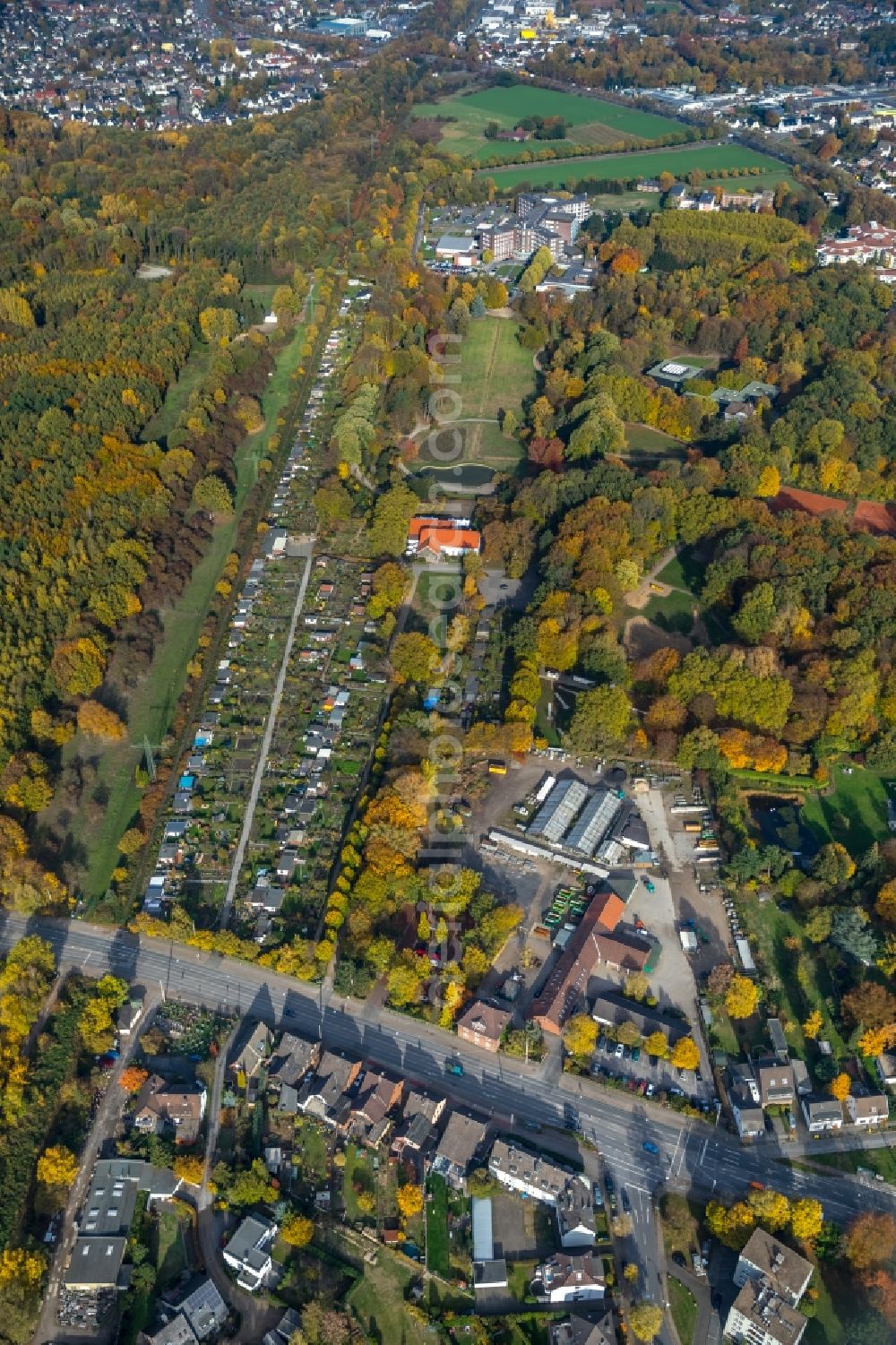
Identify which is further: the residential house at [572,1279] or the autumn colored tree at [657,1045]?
the autumn colored tree at [657,1045]

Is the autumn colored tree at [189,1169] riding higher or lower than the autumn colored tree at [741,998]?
lower

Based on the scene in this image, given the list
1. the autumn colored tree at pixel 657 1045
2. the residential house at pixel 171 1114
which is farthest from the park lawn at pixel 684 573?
the residential house at pixel 171 1114

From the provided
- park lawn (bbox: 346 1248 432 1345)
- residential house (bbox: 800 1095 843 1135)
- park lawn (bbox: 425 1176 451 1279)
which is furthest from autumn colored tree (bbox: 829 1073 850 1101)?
park lawn (bbox: 346 1248 432 1345)

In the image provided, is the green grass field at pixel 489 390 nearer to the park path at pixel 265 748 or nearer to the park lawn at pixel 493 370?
the park lawn at pixel 493 370

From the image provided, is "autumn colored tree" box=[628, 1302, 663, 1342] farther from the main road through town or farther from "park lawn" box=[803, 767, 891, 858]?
"park lawn" box=[803, 767, 891, 858]

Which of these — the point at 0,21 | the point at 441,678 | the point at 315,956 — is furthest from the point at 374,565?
the point at 0,21

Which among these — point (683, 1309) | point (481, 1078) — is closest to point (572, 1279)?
point (683, 1309)

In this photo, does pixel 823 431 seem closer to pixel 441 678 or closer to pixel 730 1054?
pixel 441 678

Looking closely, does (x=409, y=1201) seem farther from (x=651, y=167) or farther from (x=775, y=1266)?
(x=651, y=167)
